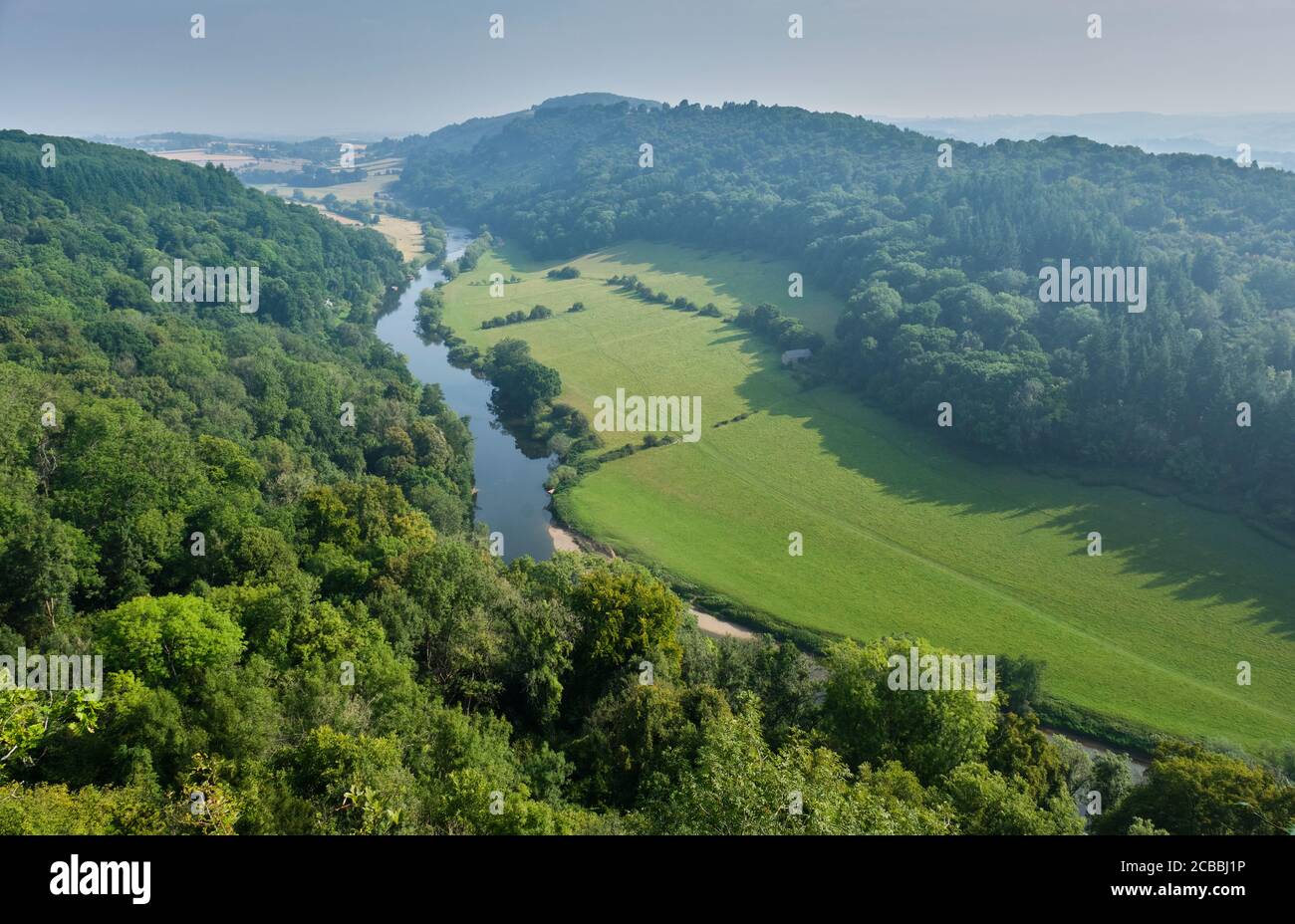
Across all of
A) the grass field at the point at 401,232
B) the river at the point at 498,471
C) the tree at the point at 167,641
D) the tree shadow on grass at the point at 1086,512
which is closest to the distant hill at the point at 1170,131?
the tree shadow on grass at the point at 1086,512

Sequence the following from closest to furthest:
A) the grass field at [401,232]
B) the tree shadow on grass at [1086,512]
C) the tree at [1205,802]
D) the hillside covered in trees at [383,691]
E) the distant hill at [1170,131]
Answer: the hillside covered in trees at [383,691], the tree at [1205,802], the tree shadow on grass at [1086,512], the distant hill at [1170,131], the grass field at [401,232]

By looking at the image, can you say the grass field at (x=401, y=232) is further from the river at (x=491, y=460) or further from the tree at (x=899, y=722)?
the tree at (x=899, y=722)

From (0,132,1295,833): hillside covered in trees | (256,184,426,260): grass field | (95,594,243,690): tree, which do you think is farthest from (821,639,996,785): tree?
(256,184,426,260): grass field

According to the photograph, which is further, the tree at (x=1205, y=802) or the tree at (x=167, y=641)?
the tree at (x=1205, y=802)

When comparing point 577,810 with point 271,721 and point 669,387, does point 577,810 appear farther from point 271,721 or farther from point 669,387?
point 669,387

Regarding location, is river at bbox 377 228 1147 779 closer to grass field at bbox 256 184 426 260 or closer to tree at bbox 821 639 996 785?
tree at bbox 821 639 996 785

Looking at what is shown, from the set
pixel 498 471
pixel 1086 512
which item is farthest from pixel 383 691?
pixel 1086 512

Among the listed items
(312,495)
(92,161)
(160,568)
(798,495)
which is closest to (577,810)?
(160,568)

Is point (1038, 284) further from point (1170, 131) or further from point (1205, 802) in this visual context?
point (1170, 131)

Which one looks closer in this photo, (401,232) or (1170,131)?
(1170,131)
